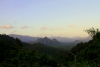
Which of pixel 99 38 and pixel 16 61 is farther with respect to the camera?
pixel 99 38

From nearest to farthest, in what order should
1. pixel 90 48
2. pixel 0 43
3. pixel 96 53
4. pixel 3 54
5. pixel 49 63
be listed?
pixel 49 63 < pixel 96 53 < pixel 90 48 < pixel 3 54 < pixel 0 43

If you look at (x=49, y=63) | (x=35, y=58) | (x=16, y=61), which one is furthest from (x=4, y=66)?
(x=49, y=63)

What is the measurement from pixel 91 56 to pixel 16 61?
27.0 ft

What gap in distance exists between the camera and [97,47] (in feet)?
69.9

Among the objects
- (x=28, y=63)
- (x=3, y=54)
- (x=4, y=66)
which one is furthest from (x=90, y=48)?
(x=3, y=54)

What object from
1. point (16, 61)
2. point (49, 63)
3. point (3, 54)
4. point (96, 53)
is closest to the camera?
point (49, 63)

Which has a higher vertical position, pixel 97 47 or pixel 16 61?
pixel 97 47

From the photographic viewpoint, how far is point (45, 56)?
17.2m

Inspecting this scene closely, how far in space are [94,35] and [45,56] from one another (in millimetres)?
8044

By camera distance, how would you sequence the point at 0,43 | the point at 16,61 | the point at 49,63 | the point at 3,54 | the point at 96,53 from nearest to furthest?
the point at 49,63, the point at 16,61, the point at 96,53, the point at 3,54, the point at 0,43

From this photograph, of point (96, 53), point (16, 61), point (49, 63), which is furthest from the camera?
point (96, 53)

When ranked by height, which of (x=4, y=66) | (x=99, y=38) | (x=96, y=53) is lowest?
(x=4, y=66)

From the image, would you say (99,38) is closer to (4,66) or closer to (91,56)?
(91,56)

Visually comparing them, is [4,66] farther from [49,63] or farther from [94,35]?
[94,35]
